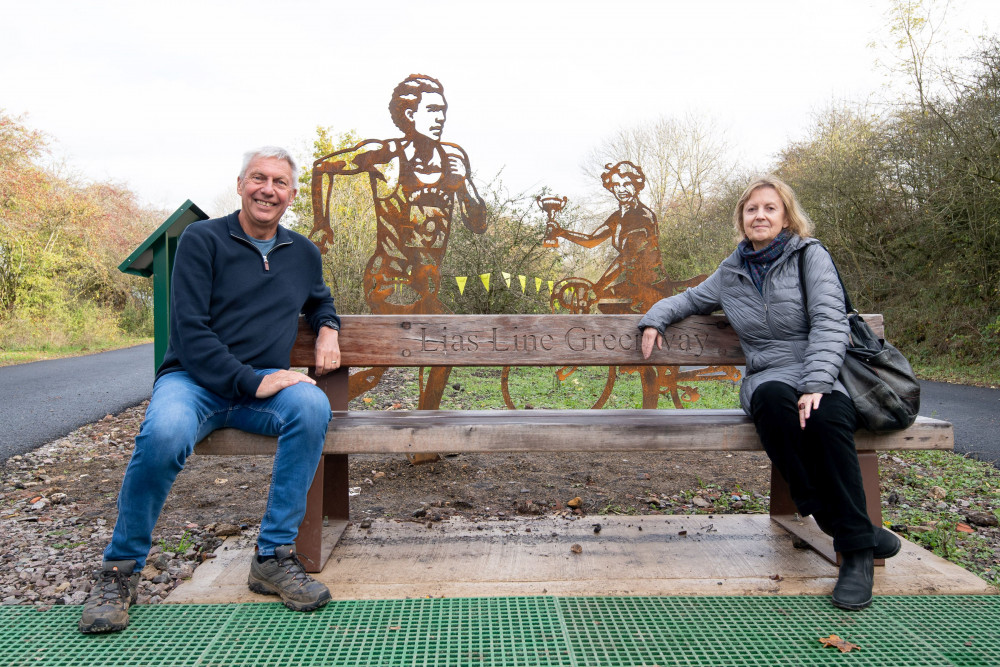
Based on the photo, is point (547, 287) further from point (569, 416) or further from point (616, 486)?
point (569, 416)

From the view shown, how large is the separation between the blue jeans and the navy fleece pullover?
3.3 inches

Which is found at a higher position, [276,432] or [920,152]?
[920,152]

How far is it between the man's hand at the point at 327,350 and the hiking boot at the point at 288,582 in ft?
2.66

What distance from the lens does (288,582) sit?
2.53 m

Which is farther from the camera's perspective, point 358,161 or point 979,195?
point 979,195

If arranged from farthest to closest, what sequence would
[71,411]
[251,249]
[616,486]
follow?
[71,411] → [616,486] → [251,249]

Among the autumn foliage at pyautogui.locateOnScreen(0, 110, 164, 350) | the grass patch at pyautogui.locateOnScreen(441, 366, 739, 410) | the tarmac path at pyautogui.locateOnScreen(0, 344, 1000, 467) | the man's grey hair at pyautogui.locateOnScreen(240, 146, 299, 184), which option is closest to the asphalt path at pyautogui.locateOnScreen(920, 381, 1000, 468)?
the tarmac path at pyautogui.locateOnScreen(0, 344, 1000, 467)

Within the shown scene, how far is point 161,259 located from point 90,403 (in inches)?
243

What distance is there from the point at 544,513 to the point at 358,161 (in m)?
2.53

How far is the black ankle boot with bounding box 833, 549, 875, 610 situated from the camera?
2.49 meters

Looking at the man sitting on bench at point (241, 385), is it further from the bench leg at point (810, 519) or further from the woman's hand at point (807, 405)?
the bench leg at point (810, 519)

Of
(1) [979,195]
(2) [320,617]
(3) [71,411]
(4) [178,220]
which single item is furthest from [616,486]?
(1) [979,195]

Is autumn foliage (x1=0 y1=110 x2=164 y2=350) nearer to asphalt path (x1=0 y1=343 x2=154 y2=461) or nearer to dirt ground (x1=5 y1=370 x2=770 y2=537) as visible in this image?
asphalt path (x1=0 y1=343 x2=154 y2=461)

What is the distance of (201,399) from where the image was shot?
2633mm
